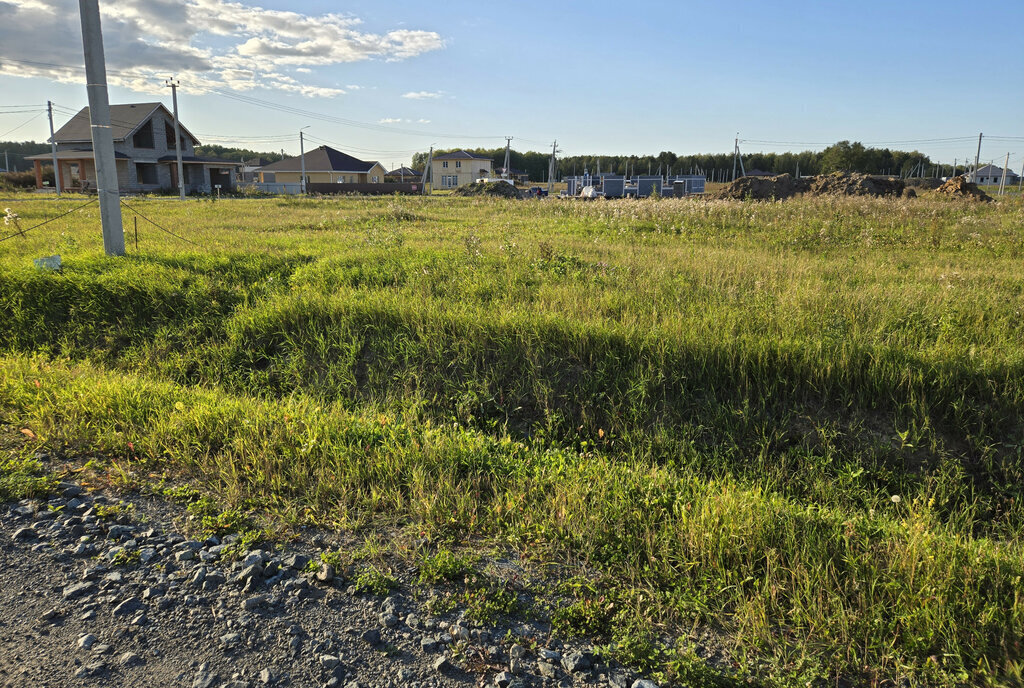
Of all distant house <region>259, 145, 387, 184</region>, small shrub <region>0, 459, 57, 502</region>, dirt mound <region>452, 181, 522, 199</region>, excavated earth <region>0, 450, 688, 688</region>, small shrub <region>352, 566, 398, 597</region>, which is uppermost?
distant house <region>259, 145, 387, 184</region>

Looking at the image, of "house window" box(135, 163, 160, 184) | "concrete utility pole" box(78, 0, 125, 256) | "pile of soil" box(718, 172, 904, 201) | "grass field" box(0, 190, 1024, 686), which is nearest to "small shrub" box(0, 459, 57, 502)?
"grass field" box(0, 190, 1024, 686)

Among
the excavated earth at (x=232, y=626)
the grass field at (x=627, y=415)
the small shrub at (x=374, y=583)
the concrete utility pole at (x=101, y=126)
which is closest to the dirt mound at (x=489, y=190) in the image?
the concrete utility pole at (x=101, y=126)

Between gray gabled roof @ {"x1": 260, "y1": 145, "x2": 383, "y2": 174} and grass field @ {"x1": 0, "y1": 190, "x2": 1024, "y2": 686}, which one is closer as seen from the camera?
grass field @ {"x1": 0, "y1": 190, "x2": 1024, "y2": 686}

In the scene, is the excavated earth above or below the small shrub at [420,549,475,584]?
below

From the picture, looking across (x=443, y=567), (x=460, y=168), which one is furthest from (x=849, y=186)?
(x=460, y=168)

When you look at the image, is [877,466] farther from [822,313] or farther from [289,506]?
[289,506]

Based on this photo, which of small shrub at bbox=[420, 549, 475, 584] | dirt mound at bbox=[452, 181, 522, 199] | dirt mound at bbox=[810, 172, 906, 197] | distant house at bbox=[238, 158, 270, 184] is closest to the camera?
small shrub at bbox=[420, 549, 475, 584]

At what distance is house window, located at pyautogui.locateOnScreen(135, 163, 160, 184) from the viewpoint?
49031mm

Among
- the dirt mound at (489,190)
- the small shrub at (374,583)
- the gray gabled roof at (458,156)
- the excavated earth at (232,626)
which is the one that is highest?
the gray gabled roof at (458,156)

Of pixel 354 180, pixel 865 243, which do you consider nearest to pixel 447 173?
pixel 354 180

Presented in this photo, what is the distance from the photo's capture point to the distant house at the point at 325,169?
6775 centimetres

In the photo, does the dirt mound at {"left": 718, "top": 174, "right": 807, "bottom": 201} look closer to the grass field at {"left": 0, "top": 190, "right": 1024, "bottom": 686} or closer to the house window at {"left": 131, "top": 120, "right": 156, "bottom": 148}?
the grass field at {"left": 0, "top": 190, "right": 1024, "bottom": 686}

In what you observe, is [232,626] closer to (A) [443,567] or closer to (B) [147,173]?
(A) [443,567]

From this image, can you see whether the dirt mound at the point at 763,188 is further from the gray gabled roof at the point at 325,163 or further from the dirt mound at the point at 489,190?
the gray gabled roof at the point at 325,163
